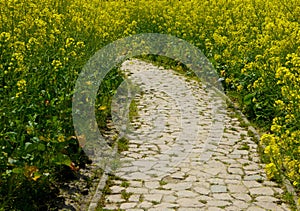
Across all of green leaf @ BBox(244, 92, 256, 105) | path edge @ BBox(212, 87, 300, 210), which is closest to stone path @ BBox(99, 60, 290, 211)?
path edge @ BBox(212, 87, 300, 210)

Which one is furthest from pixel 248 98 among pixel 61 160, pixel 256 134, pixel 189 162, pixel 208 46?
pixel 61 160

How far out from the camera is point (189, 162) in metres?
6.12

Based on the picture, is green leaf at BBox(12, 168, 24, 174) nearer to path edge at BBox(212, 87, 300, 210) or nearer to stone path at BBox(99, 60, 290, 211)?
stone path at BBox(99, 60, 290, 211)

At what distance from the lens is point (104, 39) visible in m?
8.96

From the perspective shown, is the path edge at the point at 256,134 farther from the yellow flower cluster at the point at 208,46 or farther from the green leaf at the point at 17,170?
the green leaf at the point at 17,170

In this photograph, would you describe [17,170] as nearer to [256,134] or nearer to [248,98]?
[256,134]

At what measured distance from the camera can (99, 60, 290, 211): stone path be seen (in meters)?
5.00

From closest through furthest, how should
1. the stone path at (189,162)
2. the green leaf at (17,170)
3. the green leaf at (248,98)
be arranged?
1. the green leaf at (17,170)
2. the stone path at (189,162)
3. the green leaf at (248,98)

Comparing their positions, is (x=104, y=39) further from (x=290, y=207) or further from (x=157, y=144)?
(x=290, y=207)

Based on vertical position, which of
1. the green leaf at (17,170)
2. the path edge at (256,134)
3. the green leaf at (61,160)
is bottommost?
the green leaf at (17,170)

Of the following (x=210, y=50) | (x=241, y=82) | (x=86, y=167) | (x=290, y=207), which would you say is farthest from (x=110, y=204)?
(x=210, y=50)

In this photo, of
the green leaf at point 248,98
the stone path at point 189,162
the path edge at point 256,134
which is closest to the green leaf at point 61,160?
the stone path at point 189,162

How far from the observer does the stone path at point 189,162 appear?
500cm

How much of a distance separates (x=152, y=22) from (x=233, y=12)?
356cm
